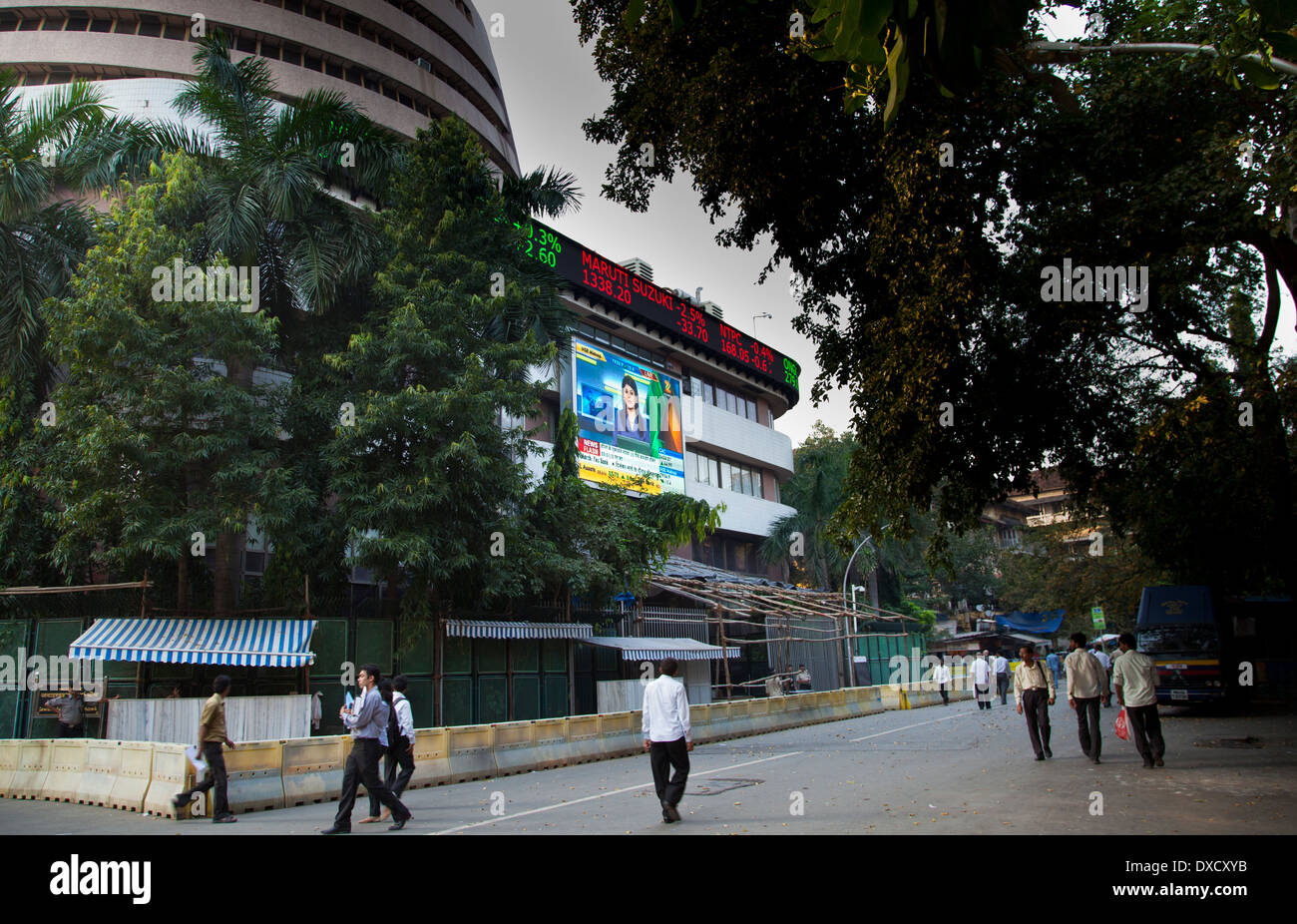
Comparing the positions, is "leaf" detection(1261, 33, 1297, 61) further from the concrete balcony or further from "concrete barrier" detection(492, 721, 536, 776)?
the concrete balcony

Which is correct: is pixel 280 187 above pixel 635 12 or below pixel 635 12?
above

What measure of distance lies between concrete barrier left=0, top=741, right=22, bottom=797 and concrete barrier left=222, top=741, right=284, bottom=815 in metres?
4.50

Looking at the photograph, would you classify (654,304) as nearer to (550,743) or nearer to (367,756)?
(550,743)

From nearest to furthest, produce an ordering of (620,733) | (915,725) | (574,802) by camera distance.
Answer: (574,802)
(620,733)
(915,725)

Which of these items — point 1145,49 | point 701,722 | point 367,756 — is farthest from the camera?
point 701,722

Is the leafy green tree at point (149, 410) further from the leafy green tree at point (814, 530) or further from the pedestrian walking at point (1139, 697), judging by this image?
the leafy green tree at point (814, 530)

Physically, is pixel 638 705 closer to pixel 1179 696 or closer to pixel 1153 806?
pixel 1179 696

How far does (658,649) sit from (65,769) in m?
13.7

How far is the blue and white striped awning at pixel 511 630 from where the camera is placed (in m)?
19.1

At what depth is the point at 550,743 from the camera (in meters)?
16.7

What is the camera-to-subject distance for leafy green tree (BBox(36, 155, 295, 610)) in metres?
15.5

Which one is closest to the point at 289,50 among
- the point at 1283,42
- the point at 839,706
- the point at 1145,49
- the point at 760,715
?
the point at 760,715

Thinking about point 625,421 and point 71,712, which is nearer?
point 71,712

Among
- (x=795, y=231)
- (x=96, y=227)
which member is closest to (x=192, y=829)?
(x=795, y=231)
